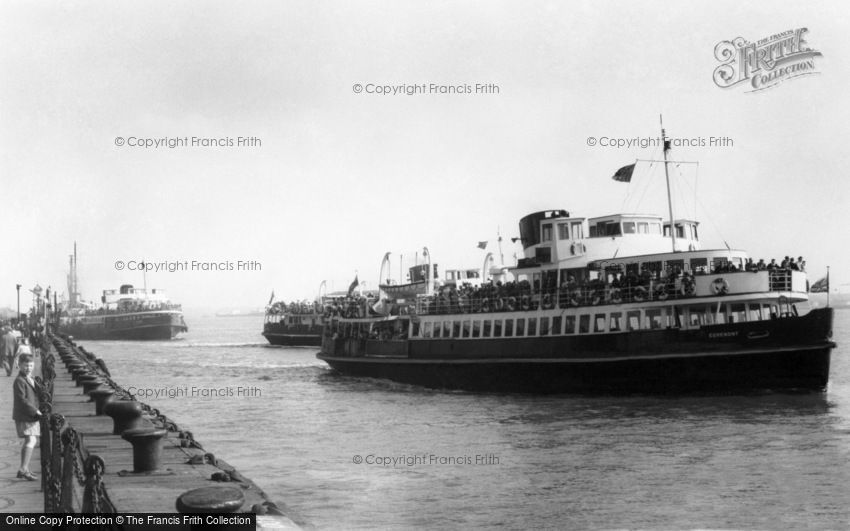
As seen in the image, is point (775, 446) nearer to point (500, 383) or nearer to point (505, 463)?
point (505, 463)

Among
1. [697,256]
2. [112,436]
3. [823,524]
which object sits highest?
[697,256]

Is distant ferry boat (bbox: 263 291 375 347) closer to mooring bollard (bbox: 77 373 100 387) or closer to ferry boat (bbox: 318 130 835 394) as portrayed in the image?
ferry boat (bbox: 318 130 835 394)

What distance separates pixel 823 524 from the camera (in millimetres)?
15047

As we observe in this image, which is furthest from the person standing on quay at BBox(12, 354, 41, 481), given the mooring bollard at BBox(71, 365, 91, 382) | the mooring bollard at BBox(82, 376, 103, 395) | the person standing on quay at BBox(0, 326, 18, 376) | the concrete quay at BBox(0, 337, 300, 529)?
the person standing on quay at BBox(0, 326, 18, 376)

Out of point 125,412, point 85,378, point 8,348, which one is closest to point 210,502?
point 125,412

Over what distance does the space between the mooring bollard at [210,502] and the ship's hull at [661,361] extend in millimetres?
26140

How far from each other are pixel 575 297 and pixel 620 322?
2.13 meters

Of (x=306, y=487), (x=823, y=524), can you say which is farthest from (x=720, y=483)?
(x=306, y=487)

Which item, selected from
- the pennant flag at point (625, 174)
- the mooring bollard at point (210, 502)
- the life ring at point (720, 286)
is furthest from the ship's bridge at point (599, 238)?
the mooring bollard at point (210, 502)

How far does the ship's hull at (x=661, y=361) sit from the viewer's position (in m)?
29.6

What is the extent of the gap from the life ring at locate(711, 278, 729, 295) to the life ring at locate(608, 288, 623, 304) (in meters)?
3.42

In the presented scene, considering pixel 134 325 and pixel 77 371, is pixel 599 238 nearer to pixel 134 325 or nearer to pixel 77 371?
pixel 77 371

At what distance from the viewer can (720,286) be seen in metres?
30.0

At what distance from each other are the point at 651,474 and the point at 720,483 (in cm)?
155
